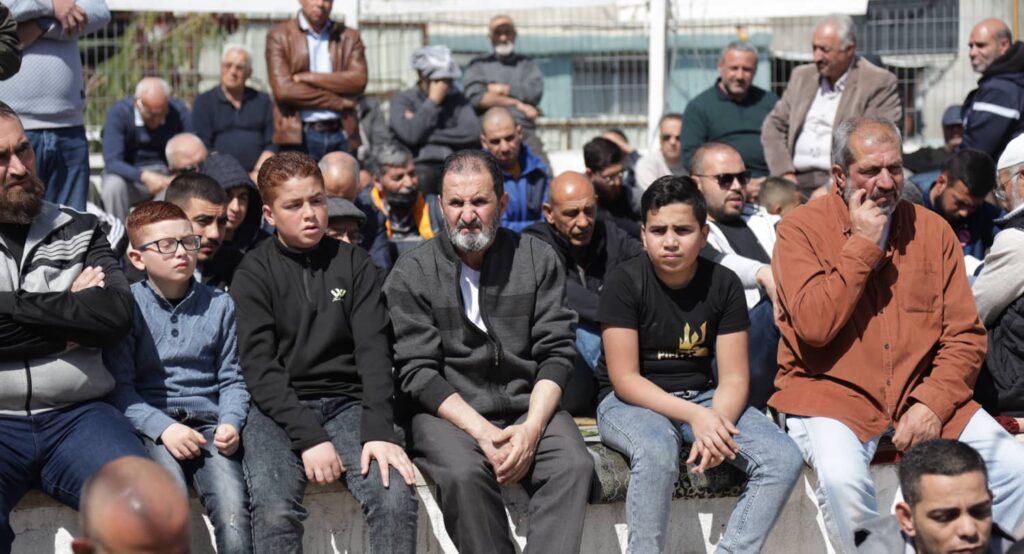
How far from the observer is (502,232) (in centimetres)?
550

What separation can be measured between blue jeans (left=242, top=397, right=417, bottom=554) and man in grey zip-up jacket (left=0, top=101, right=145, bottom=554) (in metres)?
0.44

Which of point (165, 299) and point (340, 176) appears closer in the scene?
point (165, 299)

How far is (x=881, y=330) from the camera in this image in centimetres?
519

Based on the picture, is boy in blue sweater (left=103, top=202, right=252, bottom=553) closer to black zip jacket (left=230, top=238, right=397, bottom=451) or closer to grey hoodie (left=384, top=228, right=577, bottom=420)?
black zip jacket (left=230, top=238, right=397, bottom=451)

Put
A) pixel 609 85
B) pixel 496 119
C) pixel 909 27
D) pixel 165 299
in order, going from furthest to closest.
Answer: pixel 609 85 < pixel 909 27 < pixel 496 119 < pixel 165 299

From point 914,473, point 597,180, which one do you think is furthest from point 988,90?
point 914,473

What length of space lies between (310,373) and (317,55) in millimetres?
4417

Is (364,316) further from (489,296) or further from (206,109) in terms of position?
(206,109)

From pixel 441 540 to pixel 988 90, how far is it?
5214 mm

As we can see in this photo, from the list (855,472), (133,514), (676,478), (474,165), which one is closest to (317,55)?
(474,165)

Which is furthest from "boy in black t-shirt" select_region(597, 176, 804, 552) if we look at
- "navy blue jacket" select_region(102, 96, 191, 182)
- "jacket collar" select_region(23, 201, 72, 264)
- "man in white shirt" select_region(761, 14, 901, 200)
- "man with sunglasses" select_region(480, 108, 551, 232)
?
"navy blue jacket" select_region(102, 96, 191, 182)

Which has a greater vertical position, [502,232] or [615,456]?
[502,232]

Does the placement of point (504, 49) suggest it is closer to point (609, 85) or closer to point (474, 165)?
point (609, 85)

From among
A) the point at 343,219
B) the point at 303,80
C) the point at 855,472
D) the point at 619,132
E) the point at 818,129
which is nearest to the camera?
the point at 855,472
